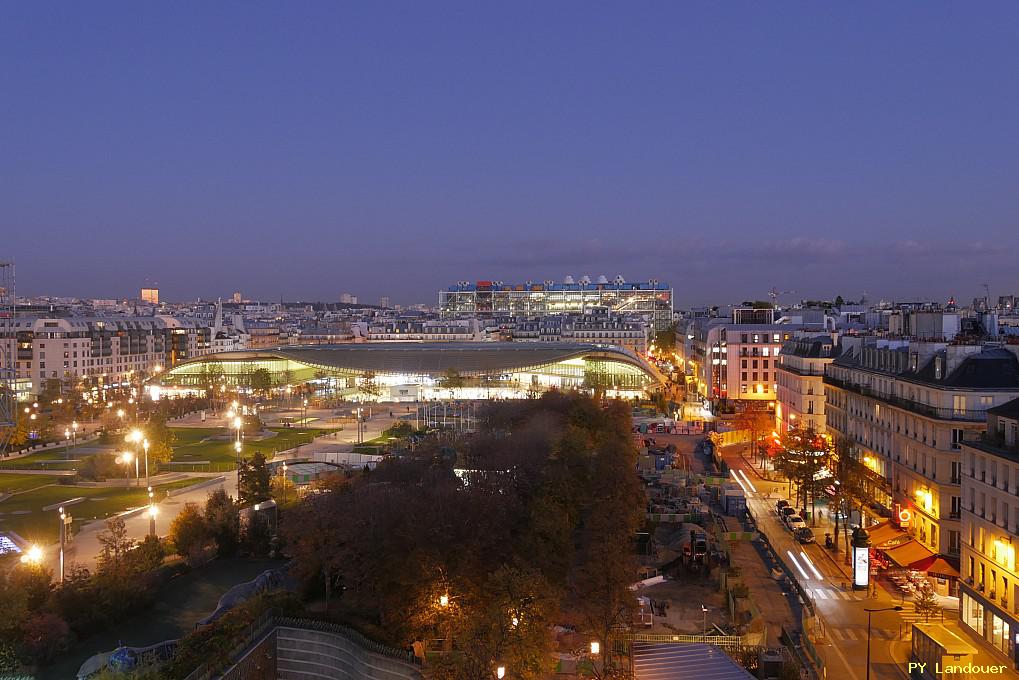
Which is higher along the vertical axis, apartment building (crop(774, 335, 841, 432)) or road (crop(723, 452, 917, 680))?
apartment building (crop(774, 335, 841, 432))

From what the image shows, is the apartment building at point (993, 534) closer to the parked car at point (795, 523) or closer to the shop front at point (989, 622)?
the shop front at point (989, 622)

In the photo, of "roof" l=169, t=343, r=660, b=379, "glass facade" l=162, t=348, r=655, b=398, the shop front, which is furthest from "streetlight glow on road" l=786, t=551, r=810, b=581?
"roof" l=169, t=343, r=660, b=379

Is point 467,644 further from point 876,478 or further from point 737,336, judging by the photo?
point 737,336

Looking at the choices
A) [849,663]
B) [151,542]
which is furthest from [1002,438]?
[151,542]

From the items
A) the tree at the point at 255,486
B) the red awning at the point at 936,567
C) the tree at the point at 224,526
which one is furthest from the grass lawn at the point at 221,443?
the red awning at the point at 936,567

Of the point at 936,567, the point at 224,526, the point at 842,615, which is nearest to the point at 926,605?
the point at 842,615

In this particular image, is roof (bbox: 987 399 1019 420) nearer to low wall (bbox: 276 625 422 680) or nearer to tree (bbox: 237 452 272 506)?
low wall (bbox: 276 625 422 680)

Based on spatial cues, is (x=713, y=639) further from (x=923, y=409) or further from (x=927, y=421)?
(x=923, y=409)
